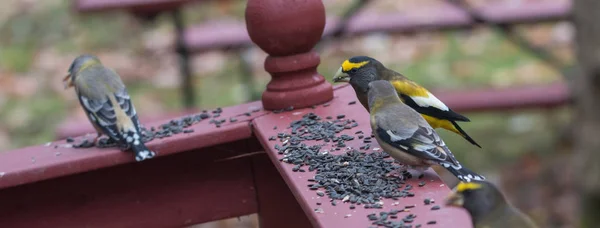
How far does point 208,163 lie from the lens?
3.84 m

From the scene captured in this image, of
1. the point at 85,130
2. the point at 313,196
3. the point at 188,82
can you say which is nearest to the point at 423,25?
the point at 188,82

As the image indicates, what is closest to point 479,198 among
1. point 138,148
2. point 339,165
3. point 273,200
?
point 339,165

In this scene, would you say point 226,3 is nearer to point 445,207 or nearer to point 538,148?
point 538,148

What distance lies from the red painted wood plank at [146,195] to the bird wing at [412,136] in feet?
2.08

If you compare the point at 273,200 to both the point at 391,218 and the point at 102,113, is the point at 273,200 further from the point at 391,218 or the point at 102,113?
the point at 391,218

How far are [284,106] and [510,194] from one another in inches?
169

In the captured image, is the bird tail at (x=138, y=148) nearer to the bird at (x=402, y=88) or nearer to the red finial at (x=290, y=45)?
the red finial at (x=290, y=45)

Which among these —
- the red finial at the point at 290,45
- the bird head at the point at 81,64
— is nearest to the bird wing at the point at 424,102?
the red finial at the point at 290,45

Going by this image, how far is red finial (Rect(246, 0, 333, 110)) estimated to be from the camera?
3.93 metres

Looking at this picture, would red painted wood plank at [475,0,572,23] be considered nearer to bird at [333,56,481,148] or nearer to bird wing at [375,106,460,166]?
bird at [333,56,481,148]

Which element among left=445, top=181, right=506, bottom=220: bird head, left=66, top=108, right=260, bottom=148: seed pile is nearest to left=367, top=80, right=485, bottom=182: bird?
left=445, top=181, right=506, bottom=220: bird head

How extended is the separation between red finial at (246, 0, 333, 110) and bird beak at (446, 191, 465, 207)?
1.46 m

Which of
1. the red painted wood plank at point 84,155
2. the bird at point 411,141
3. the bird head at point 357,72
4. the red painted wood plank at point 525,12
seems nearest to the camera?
the bird at point 411,141

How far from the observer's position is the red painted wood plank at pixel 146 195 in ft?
11.9
